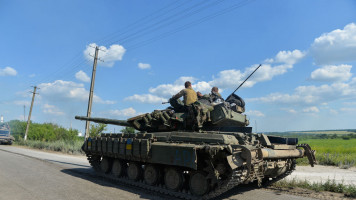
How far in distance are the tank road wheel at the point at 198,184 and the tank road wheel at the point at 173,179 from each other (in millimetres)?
383

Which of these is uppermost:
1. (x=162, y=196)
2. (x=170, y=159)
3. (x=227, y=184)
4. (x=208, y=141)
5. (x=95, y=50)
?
(x=95, y=50)

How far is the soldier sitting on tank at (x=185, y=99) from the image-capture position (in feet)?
31.5

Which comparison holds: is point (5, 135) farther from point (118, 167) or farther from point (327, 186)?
point (327, 186)

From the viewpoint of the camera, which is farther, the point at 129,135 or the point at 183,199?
the point at 129,135

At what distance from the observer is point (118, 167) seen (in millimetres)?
10781

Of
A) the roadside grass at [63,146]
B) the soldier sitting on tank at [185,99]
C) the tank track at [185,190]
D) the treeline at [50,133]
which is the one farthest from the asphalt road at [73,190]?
the treeline at [50,133]

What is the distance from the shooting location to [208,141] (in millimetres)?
Result: 7559

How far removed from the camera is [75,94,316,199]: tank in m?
6.98

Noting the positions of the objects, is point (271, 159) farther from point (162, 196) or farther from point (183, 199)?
point (162, 196)

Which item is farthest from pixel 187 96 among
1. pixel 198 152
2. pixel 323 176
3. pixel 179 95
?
pixel 323 176

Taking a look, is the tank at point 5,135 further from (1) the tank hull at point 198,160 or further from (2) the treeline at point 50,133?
(1) the tank hull at point 198,160

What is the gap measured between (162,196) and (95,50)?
59.7 ft

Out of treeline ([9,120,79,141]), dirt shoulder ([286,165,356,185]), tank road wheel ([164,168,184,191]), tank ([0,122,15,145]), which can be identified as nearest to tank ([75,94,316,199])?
tank road wheel ([164,168,184,191])

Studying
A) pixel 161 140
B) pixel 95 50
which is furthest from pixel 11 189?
pixel 95 50
